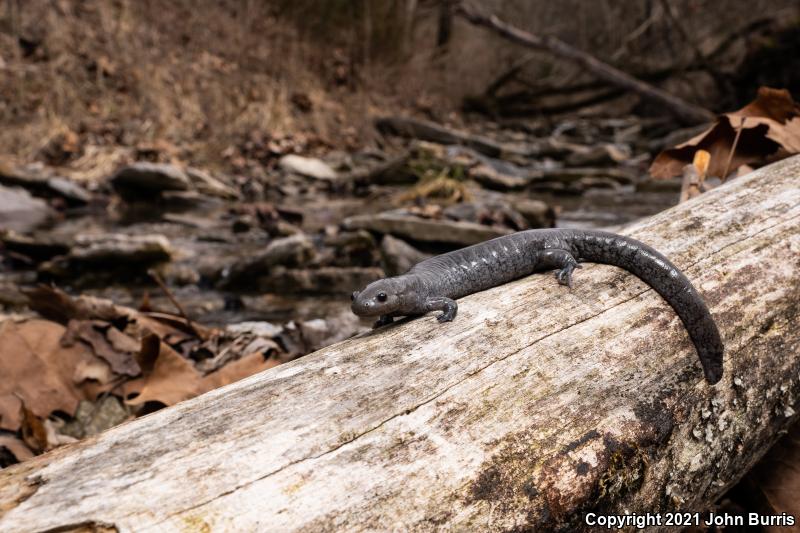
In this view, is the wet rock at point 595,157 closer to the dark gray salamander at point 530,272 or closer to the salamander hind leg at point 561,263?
the dark gray salamander at point 530,272

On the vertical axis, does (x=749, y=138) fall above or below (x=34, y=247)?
above

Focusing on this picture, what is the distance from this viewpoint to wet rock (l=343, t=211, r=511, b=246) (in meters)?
7.46

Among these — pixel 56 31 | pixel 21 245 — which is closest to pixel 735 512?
pixel 21 245

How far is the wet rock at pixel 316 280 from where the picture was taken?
6801 mm

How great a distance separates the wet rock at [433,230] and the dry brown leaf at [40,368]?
16.2ft

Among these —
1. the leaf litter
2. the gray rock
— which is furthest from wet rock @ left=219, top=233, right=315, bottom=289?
the gray rock

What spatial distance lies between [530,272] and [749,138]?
2.05 m

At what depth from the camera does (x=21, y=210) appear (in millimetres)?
9609

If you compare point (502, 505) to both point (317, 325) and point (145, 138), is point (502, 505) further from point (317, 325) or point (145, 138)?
point (145, 138)

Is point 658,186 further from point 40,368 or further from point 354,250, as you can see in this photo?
point 40,368

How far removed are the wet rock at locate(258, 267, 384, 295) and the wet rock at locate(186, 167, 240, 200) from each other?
5333 mm

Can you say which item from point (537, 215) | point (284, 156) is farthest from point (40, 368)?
point (284, 156)

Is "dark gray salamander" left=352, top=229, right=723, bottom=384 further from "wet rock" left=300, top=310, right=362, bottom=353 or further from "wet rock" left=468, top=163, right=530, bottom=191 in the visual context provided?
"wet rock" left=468, top=163, right=530, bottom=191

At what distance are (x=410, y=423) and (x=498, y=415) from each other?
29 cm
